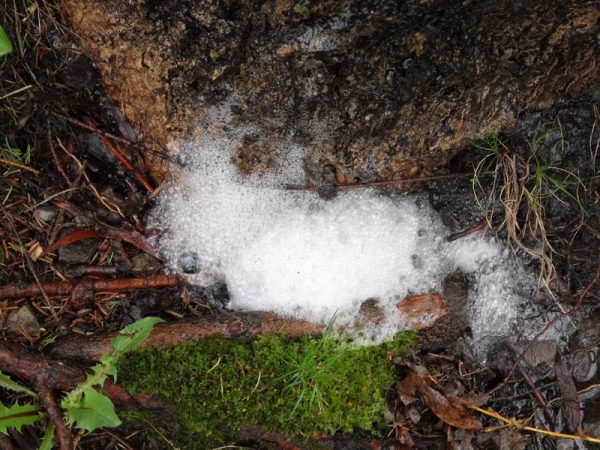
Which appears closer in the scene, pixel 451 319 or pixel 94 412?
pixel 94 412

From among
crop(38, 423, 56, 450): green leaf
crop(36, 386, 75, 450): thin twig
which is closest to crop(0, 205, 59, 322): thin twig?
crop(36, 386, 75, 450): thin twig

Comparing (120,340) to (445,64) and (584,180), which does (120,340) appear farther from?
(584,180)

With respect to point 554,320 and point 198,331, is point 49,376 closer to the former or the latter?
point 198,331

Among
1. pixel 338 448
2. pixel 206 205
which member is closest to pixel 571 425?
pixel 338 448

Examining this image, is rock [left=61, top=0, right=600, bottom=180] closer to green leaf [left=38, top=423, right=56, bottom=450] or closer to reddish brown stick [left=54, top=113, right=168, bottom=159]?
reddish brown stick [left=54, top=113, right=168, bottom=159]

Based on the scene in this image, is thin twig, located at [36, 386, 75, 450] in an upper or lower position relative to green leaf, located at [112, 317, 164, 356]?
A: lower

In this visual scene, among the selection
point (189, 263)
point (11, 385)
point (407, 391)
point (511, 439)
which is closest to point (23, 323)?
point (11, 385)

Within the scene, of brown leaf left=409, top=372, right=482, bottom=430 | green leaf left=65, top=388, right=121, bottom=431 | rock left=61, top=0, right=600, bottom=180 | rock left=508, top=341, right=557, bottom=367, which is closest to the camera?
rock left=61, top=0, right=600, bottom=180
